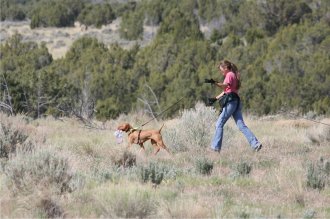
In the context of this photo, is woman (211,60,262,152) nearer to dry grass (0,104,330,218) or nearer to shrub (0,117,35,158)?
dry grass (0,104,330,218)

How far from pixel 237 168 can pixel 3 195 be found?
11.4 ft

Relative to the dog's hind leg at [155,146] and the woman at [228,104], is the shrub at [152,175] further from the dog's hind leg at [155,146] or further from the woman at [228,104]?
the woman at [228,104]

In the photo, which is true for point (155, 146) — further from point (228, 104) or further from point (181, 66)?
point (181, 66)

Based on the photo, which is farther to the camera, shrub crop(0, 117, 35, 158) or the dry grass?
shrub crop(0, 117, 35, 158)

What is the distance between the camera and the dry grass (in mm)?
6418

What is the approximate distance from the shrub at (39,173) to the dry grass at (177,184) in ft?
0.05

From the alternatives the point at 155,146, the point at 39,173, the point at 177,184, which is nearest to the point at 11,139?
the point at 155,146

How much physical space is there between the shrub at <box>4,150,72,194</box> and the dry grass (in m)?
0.01

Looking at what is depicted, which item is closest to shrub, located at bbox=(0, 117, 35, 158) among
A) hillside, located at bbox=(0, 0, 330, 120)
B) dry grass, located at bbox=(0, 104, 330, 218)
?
dry grass, located at bbox=(0, 104, 330, 218)

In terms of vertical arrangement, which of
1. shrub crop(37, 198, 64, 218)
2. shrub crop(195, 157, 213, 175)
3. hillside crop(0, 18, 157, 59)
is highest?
shrub crop(37, 198, 64, 218)

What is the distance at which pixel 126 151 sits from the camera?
31.5 ft

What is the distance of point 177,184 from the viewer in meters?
7.98

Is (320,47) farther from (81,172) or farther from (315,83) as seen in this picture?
(81,172)

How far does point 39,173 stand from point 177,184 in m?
1.80
